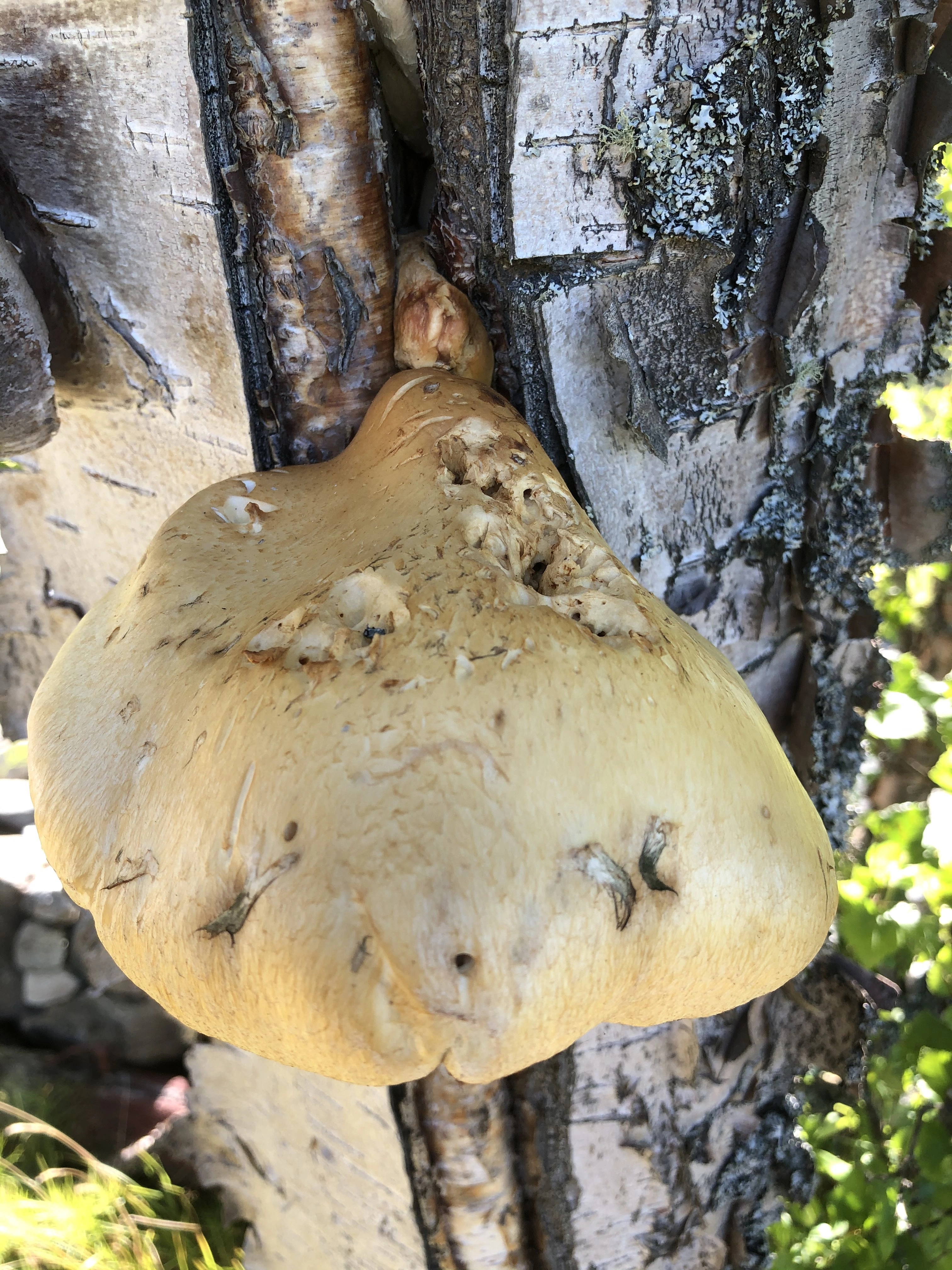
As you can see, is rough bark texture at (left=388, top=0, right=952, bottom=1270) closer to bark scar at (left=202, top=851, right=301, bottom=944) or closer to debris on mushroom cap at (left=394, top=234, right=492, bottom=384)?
debris on mushroom cap at (left=394, top=234, right=492, bottom=384)

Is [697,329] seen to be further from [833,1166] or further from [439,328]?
[833,1166]

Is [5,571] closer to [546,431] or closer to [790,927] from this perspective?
[546,431]

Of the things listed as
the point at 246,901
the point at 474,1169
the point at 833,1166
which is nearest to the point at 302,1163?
the point at 474,1169

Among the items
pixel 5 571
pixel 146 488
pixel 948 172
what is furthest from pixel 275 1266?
pixel 948 172

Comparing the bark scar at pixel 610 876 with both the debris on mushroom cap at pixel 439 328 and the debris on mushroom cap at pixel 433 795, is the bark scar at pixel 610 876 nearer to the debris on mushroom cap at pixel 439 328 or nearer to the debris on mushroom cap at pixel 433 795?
the debris on mushroom cap at pixel 433 795

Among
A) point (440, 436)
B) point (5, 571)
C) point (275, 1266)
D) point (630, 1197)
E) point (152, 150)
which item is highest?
point (152, 150)

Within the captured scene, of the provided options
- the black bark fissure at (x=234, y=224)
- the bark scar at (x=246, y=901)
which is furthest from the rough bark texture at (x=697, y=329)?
the bark scar at (x=246, y=901)
